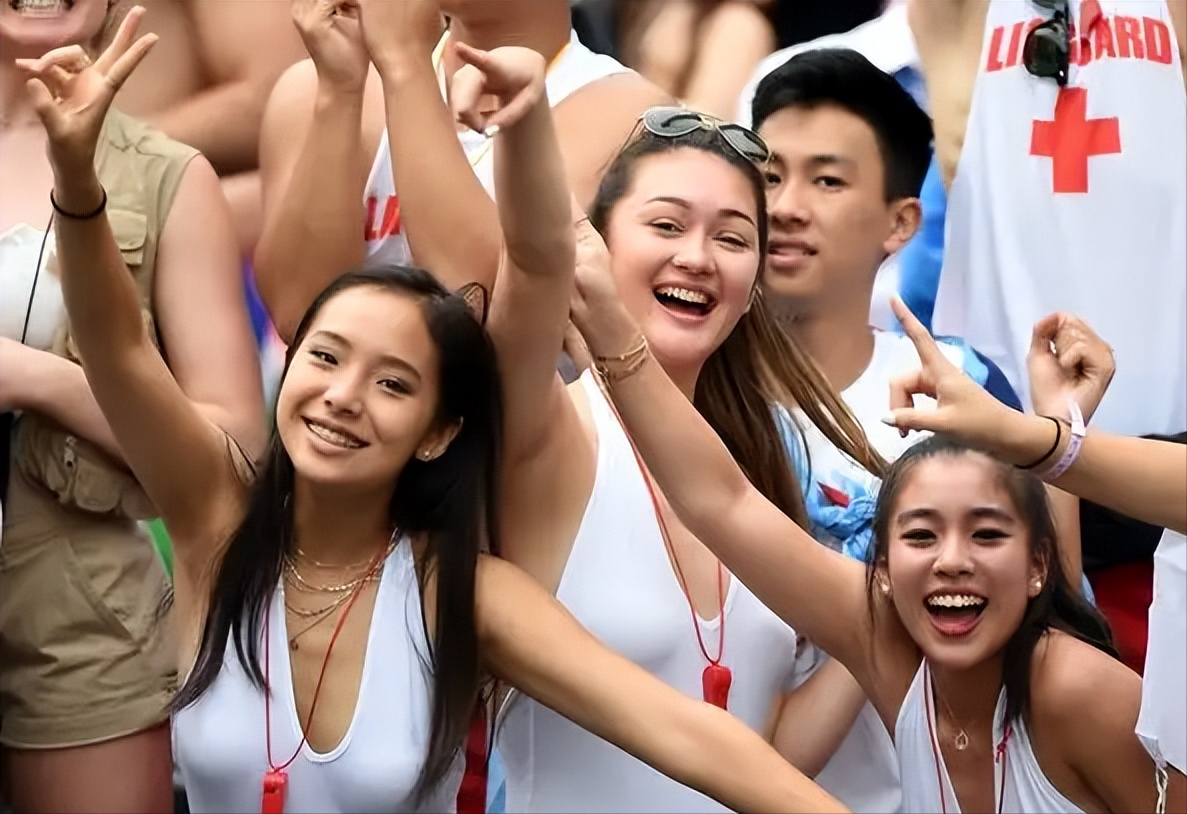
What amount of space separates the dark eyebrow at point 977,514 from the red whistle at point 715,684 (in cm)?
25

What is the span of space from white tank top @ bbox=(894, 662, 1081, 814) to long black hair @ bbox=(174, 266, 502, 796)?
46cm

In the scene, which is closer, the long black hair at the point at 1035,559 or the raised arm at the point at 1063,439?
the raised arm at the point at 1063,439

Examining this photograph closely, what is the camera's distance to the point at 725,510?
2.01m

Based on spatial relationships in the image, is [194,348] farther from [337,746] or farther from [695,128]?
[695,128]

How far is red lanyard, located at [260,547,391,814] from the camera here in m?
1.98

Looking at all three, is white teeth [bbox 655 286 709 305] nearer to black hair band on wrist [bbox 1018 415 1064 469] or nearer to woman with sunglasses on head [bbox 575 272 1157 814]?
woman with sunglasses on head [bbox 575 272 1157 814]

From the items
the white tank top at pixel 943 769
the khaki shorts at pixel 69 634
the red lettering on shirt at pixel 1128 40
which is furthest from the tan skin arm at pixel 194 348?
the red lettering on shirt at pixel 1128 40

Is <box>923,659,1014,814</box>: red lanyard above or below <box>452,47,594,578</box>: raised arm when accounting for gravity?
below

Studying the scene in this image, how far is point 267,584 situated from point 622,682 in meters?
0.39

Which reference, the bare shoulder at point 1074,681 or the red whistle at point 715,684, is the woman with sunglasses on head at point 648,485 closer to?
the red whistle at point 715,684

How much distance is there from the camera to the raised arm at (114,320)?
1.83 meters

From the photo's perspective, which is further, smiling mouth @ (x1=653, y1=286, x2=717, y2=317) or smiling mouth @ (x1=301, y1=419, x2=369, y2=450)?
smiling mouth @ (x1=653, y1=286, x2=717, y2=317)

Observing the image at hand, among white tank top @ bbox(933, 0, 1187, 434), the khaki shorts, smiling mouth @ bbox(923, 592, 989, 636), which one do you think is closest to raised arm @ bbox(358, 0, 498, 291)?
the khaki shorts

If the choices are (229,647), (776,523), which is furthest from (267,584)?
(776,523)
